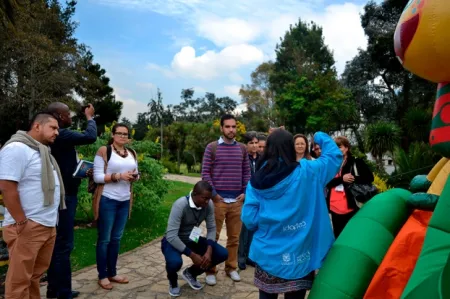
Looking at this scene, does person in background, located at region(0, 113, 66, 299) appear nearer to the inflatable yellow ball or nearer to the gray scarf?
the gray scarf

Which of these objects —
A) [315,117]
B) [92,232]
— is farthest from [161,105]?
[92,232]

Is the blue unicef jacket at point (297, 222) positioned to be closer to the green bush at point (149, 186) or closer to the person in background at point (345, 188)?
the person in background at point (345, 188)

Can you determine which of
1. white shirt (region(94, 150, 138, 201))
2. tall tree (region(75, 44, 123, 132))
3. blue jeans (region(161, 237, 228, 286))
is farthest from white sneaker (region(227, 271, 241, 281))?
tall tree (region(75, 44, 123, 132))

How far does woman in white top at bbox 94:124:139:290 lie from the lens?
4.20 meters

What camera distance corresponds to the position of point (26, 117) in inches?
886

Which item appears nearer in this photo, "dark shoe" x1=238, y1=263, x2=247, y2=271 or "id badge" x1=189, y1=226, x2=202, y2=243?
"id badge" x1=189, y1=226, x2=202, y2=243

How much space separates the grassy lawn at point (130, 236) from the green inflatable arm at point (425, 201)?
166 inches

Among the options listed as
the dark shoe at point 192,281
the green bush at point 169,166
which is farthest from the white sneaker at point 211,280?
the green bush at point 169,166

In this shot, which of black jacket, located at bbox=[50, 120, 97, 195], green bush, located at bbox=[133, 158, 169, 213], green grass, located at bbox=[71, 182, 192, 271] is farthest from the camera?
green bush, located at bbox=[133, 158, 169, 213]

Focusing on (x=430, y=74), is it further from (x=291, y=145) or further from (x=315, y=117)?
(x=315, y=117)

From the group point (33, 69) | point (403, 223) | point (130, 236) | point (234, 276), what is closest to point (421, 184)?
point (403, 223)

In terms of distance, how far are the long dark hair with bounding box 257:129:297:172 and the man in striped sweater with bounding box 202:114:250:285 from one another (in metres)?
2.01

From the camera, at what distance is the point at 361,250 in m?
2.25

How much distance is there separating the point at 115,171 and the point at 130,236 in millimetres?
2899
